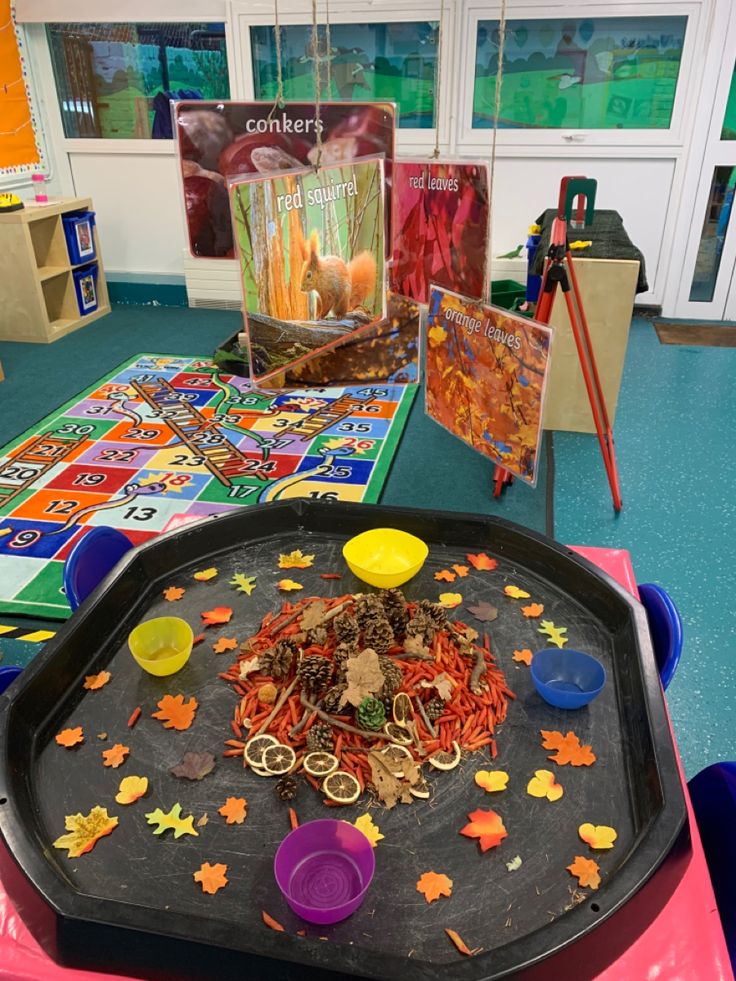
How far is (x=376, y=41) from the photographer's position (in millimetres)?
4621

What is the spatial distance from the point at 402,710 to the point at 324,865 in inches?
11.0

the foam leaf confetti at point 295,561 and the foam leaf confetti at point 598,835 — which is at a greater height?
the foam leaf confetti at point 295,561

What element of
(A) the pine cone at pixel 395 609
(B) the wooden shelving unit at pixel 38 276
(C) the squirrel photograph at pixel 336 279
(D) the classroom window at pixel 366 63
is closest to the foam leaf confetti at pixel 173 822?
(A) the pine cone at pixel 395 609

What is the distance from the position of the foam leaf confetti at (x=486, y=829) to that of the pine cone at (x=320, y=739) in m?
0.24

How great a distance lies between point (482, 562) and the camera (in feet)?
5.18

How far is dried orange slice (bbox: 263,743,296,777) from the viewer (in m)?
1.11

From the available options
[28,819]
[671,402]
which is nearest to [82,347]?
[671,402]

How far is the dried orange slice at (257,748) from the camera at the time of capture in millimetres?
1123

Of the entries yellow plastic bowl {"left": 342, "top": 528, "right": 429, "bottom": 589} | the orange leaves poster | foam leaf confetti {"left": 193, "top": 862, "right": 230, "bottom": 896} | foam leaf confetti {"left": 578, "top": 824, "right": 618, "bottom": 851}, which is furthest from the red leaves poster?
foam leaf confetti {"left": 193, "top": 862, "right": 230, "bottom": 896}

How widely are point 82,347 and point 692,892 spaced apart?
438 cm

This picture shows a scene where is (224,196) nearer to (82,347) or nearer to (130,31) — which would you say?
(82,347)

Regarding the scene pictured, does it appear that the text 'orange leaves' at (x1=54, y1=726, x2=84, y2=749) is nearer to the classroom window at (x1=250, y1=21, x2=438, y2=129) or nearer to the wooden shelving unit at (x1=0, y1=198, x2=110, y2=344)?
the wooden shelving unit at (x1=0, y1=198, x2=110, y2=344)

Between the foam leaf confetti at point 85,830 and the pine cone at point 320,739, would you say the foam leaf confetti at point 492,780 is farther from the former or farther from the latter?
the foam leaf confetti at point 85,830

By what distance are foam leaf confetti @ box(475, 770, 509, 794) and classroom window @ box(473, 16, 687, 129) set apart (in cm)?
450
